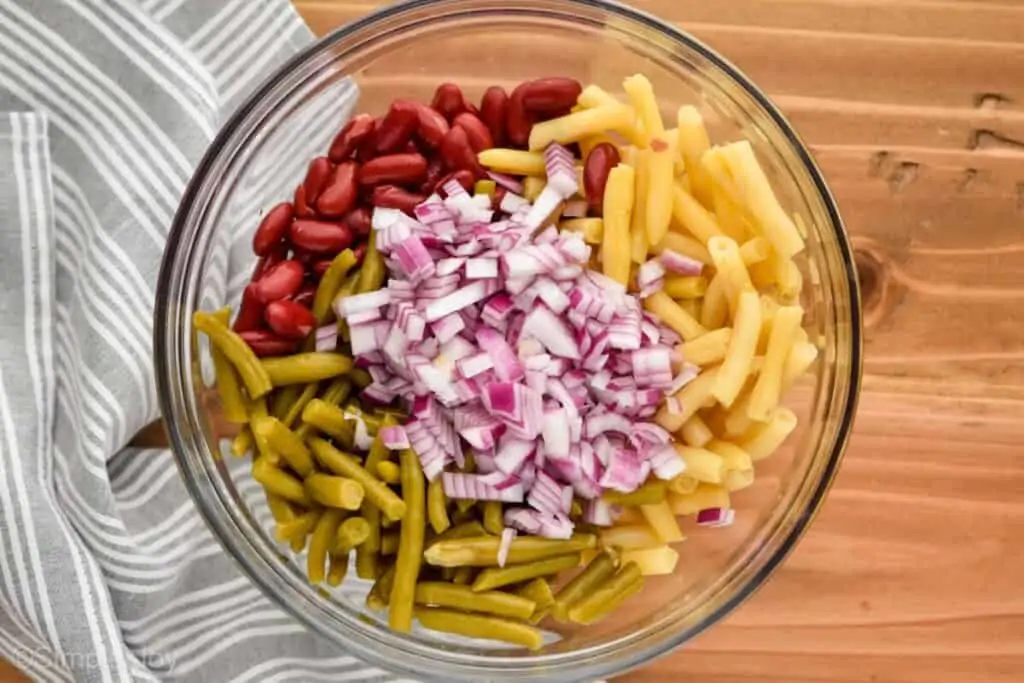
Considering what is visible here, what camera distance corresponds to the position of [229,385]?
1022mm

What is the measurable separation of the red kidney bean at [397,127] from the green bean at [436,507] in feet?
0.89

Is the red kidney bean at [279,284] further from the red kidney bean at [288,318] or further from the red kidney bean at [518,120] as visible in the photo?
the red kidney bean at [518,120]

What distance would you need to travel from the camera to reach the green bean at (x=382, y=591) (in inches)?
41.1

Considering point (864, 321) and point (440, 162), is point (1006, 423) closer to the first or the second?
point (864, 321)

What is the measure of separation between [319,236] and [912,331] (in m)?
0.55

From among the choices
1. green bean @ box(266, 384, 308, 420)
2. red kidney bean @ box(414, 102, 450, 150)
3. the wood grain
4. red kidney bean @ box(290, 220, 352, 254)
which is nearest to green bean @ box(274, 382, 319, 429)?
green bean @ box(266, 384, 308, 420)

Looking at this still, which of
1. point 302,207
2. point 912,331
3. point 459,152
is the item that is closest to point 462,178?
point 459,152

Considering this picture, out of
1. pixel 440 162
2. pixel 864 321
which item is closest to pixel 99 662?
pixel 440 162

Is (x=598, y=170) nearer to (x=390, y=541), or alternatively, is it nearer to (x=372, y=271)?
(x=372, y=271)

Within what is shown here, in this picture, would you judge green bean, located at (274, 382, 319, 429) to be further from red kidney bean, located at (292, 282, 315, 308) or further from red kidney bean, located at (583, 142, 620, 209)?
red kidney bean, located at (583, 142, 620, 209)

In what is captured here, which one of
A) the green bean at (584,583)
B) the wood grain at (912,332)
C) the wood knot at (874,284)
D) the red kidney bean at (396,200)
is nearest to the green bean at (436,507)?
the green bean at (584,583)

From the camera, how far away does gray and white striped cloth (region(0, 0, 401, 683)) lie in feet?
3.76

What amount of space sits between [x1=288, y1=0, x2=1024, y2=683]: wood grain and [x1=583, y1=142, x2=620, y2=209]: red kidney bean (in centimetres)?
23

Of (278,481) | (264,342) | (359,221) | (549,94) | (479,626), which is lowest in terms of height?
(479,626)
